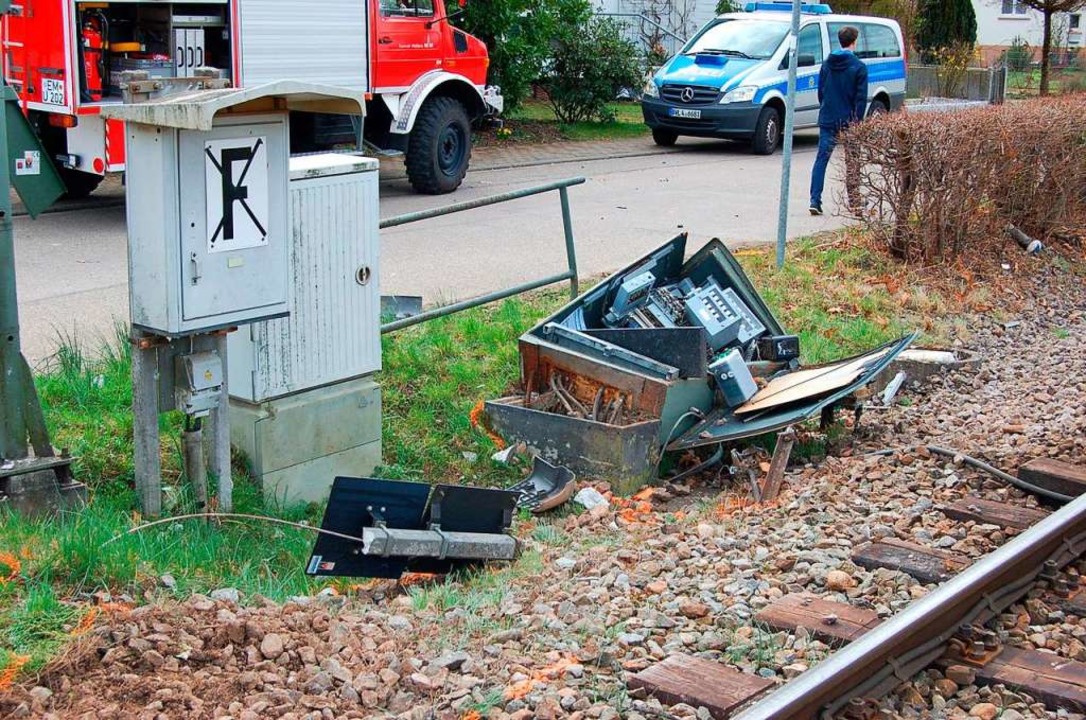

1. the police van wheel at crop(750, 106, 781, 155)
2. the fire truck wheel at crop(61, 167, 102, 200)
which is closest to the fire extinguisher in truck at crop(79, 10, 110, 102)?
the fire truck wheel at crop(61, 167, 102, 200)

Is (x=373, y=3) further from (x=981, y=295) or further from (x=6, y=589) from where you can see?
(x=6, y=589)

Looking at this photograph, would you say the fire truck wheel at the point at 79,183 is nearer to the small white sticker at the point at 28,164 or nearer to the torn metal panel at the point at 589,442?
the torn metal panel at the point at 589,442

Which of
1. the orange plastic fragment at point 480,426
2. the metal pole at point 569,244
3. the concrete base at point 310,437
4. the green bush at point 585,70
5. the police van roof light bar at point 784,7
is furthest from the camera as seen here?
the green bush at point 585,70

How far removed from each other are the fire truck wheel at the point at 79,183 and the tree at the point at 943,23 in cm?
2838

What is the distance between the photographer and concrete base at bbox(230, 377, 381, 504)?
659 centimetres

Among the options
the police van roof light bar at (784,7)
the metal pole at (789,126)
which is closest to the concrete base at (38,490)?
the metal pole at (789,126)

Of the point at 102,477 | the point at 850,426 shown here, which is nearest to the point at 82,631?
the point at 102,477

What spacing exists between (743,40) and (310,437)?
16.3 meters

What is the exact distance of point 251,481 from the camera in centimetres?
663

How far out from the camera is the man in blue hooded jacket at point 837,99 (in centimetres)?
1469

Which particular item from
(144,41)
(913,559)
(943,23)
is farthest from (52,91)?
(943,23)

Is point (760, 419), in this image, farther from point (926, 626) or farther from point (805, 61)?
point (805, 61)

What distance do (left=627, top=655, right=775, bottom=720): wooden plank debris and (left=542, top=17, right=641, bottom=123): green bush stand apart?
19.1m

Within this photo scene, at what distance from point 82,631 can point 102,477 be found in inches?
92.6
